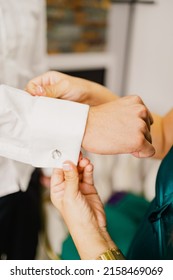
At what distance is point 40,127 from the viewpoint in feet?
1.42

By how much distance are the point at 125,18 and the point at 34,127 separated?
0.92m

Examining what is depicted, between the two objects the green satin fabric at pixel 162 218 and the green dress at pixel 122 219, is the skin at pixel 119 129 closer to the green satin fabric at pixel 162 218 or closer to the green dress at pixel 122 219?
the green satin fabric at pixel 162 218

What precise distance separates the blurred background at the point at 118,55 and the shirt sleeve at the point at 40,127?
0.55 meters

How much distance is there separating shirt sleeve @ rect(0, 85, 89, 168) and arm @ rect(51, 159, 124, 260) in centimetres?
2

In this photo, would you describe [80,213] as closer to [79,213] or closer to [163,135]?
[79,213]

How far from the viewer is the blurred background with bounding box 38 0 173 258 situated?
96 centimetres

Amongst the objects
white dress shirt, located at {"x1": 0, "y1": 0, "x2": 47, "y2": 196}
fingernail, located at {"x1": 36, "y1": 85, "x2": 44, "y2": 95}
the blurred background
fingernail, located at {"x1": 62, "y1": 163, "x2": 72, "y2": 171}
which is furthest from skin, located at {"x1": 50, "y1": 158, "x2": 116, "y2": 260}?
the blurred background

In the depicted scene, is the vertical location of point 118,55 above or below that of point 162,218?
above

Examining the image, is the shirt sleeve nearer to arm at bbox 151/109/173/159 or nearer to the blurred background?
arm at bbox 151/109/173/159

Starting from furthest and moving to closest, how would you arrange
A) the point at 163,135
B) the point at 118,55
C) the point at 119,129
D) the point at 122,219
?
the point at 118,55 → the point at 122,219 → the point at 163,135 → the point at 119,129

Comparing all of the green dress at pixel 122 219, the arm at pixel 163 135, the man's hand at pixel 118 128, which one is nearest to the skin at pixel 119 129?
the man's hand at pixel 118 128

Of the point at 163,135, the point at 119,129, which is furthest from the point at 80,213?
the point at 163,135

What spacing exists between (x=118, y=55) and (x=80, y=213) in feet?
3.17

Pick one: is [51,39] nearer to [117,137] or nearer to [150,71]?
[150,71]
